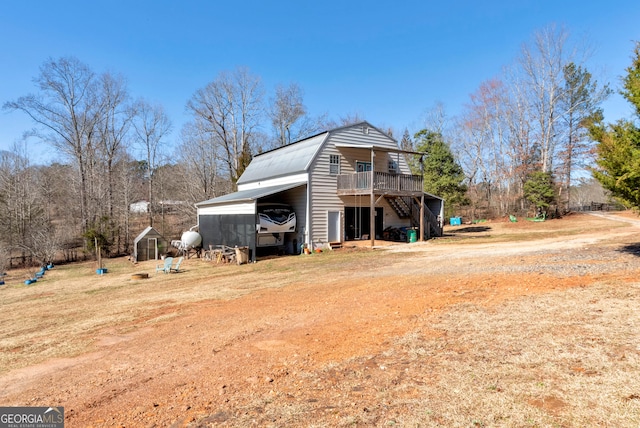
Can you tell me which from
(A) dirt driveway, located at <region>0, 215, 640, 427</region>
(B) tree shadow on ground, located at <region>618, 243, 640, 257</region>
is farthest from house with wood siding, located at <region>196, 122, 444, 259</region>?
(A) dirt driveway, located at <region>0, 215, 640, 427</region>

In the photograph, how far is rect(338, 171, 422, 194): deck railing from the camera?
19016mm

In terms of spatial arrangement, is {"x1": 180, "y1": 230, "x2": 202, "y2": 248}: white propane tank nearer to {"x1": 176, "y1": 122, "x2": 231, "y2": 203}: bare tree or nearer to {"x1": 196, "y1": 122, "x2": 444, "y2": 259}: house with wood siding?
{"x1": 196, "y1": 122, "x2": 444, "y2": 259}: house with wood siding

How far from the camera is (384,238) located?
2180 cm

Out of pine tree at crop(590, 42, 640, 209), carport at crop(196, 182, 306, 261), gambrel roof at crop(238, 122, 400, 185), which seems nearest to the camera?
pine tree at crop(590, 42, 640, 209)

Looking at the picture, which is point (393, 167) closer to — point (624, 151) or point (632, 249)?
point (632, 249)

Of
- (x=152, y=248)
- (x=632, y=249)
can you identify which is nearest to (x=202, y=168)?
(x=152, y=248)

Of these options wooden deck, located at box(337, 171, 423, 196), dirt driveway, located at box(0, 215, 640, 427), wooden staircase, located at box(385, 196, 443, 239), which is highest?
wooden deck, located at box(337, 171, 423, 196)

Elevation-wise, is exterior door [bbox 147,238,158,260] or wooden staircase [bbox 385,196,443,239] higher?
wooden staircase [bbox 385,196,443,239]

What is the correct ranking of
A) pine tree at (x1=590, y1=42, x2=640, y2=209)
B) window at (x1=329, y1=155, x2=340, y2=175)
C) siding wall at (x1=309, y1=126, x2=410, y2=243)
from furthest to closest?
1. window at (x1=329, y1=155, x2=340, y2=175)
2. siding wall at (x1=309, y1=126, x2=410, y2=243)
3. pine tree at (x1=590, y1=42, x2=640, y2=209)

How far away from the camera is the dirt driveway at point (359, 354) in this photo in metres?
3.18

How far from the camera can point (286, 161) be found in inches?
862

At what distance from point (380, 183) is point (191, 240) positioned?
1249cm

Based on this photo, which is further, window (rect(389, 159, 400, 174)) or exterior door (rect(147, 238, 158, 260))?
window (rect(389, 159, 400, 174))

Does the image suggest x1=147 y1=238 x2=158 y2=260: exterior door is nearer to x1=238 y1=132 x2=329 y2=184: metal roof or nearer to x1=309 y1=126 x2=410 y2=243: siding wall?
x1=238 y1=132 x2=329 y2=184: metal roof
